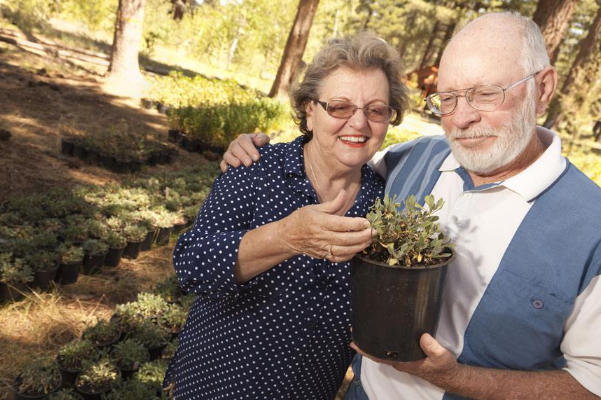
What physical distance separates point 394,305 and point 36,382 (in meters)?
2.53

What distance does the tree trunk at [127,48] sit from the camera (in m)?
10.8

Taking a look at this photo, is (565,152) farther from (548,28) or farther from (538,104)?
(538,104)

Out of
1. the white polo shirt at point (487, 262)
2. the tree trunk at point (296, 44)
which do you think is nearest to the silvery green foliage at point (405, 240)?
the white polo shirt at point (487, 262)

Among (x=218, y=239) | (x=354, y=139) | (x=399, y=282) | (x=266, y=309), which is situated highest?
(x=354, y=139)

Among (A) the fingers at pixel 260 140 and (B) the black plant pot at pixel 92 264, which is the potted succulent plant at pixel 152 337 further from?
(A) the fingers at pixel 260 140

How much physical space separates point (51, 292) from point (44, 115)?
5.85 metres

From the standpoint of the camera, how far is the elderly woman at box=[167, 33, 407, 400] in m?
1.72

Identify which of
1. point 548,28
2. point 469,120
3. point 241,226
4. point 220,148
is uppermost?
point 548,28

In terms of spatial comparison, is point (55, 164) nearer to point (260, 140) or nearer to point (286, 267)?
point (260, 140)

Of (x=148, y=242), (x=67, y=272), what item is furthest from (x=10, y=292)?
(x=148, y=242)

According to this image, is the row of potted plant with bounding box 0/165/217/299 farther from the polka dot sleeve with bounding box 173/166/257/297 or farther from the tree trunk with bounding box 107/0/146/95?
the tree trunk with bounding box 107/0/146/95

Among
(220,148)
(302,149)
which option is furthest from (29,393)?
(220,148)

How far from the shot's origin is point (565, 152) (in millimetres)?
13641

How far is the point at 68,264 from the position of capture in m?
4.04
